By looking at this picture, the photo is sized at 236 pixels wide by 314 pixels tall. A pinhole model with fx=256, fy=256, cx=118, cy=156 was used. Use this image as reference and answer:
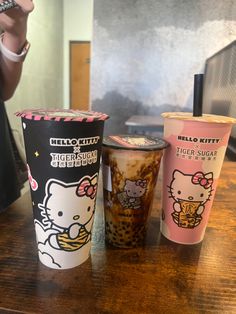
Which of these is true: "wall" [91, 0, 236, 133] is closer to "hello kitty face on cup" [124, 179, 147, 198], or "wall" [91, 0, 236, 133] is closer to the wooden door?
the wooden door

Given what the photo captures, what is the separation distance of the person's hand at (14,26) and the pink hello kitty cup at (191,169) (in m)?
0.36

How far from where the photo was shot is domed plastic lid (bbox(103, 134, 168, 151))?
0.37 m

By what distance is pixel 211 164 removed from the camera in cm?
40

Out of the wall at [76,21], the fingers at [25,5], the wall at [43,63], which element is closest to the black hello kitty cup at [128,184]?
the fingers at [25,5]

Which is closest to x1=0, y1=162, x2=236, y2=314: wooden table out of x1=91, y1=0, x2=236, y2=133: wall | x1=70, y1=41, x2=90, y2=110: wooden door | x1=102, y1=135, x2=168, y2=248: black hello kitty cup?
x1=102, y1=135, x2=168, y2=248: black hello kitty cup

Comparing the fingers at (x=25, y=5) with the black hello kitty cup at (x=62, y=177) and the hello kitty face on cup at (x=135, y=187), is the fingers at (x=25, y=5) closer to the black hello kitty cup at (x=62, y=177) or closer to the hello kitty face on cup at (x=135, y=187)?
the black hello kitty cup at (x=62, y=177)

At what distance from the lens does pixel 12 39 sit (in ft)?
1.92

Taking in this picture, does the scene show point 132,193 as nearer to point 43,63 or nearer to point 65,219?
point 65,219

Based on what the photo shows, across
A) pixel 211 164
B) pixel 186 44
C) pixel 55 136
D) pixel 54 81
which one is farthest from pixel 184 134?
pixel 54 81

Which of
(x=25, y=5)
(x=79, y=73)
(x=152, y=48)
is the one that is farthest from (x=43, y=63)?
(x=25, y=5)

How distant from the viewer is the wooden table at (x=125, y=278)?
12.0 inches

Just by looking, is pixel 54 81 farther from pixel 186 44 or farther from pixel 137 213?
pixel 137 213

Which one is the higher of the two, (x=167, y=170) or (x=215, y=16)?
(x=215, y=16)

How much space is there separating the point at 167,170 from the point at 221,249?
0.54ft
